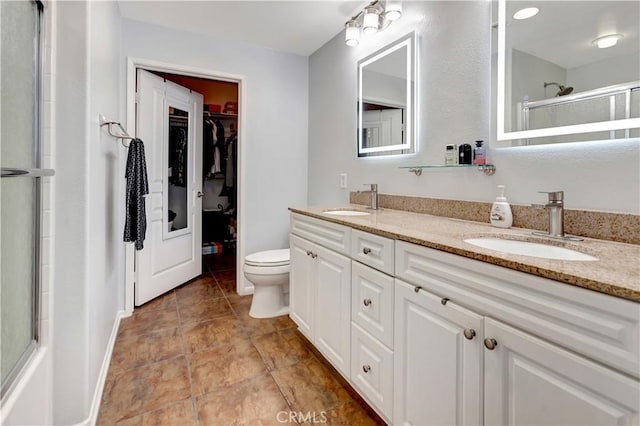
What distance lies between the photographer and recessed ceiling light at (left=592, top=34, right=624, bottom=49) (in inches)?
43.6

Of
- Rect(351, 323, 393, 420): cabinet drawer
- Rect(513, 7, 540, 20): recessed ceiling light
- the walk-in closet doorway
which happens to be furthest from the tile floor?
Rect(513, 7, 540, 20): recessed ceiling light

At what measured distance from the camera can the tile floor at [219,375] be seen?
1.44m

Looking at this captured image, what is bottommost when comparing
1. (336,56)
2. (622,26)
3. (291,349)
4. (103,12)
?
(291,349)

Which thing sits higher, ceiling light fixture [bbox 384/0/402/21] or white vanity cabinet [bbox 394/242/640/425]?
ceiling light fixture [bbox 384/0/402/21]

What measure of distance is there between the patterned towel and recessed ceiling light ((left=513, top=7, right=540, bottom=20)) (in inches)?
85.6

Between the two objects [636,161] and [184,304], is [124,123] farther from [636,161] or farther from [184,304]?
[636,161]

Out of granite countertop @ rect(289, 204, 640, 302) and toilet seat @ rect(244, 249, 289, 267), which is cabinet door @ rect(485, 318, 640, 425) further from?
toilet seat @ rect(244, 249, 289, 267)

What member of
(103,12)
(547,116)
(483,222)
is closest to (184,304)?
(103,12)

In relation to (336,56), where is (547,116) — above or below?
below

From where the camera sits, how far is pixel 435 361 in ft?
3.40

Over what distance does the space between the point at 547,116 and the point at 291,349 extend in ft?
5.92

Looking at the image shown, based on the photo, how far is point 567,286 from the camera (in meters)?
0.69

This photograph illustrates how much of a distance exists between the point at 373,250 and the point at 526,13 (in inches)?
47.2

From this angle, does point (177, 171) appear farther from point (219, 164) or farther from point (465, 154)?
point (465, 154)
